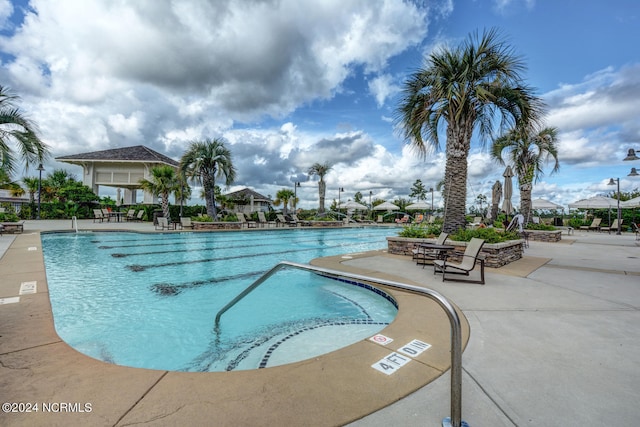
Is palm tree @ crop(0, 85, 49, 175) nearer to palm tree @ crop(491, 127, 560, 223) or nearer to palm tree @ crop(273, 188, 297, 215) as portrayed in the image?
palm tree @ crop(491, 127, 560, 223)

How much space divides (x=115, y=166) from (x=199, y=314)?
34663 mm

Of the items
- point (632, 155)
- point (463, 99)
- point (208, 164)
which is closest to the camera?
point (463, 99)

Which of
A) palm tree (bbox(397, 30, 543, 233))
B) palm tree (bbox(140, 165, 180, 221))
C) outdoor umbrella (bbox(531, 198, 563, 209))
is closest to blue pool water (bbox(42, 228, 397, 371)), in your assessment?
palm tree (bbox(397, 30, 543, 233))

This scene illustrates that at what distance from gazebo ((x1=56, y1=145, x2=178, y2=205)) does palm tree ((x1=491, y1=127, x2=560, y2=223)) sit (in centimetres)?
3095

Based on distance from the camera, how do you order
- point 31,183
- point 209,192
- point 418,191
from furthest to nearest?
1. point 418,191
2. point 31,183
3. point 209,192

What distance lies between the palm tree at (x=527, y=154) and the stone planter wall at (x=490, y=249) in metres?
9.05

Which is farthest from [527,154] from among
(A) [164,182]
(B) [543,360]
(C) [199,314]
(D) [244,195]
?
(D) [244,195]

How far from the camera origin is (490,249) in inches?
269

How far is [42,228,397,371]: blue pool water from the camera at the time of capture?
341 centimetres

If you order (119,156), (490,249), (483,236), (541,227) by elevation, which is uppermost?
(119,156)

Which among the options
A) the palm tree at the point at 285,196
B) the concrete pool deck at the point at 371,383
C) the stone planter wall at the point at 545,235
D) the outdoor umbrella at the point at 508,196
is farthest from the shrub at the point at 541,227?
the palm tree at the point at 285,196

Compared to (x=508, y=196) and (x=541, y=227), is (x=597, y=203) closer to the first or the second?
(x=541, y=227)

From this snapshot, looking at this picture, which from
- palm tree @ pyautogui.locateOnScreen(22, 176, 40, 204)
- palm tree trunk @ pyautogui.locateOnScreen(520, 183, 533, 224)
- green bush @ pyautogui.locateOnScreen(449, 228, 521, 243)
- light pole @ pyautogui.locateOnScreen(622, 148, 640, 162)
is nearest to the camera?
green bush @ pyautogui.locateOnScreen(449, 228, 521, 243)

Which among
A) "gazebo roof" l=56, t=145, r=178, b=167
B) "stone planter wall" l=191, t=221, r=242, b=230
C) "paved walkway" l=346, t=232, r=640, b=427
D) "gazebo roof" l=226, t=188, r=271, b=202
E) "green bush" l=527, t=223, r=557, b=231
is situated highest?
"gazebo roof" l=56, t=145, r=178, b=167
